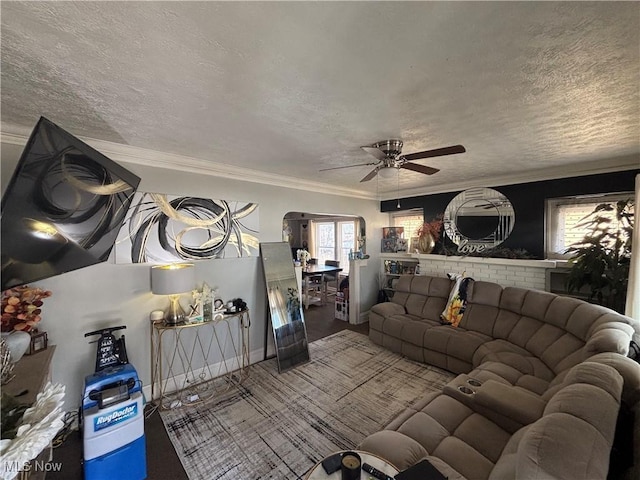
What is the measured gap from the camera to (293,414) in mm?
2428

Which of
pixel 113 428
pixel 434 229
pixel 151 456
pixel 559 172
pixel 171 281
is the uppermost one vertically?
pixel 559 172

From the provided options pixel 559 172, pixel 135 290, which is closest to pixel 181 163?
pixel 135 290

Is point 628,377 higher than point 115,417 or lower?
higher

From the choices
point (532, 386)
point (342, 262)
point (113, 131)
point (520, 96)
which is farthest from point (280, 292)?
point (342, 262)

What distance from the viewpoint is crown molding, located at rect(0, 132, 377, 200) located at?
89.5 inches

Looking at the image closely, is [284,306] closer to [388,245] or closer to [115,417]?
[115,417]

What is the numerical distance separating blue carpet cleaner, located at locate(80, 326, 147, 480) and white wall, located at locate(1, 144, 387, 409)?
0.60 m

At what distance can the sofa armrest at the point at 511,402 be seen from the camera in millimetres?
1549

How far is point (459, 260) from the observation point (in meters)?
4.11

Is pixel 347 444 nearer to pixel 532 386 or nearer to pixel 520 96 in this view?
pixel 532 386

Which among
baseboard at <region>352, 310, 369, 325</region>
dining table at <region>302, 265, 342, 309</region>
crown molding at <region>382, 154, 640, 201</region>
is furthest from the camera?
dining table at <region>302, 265, 342, 309</region>

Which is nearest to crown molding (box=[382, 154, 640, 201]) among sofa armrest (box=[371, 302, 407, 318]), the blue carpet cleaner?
sofa armrest (box=[371, 302, 407, 318])

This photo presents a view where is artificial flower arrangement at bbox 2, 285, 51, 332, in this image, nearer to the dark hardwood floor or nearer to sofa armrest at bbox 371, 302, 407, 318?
the dark hardwood floor

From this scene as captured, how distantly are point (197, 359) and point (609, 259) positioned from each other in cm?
466
